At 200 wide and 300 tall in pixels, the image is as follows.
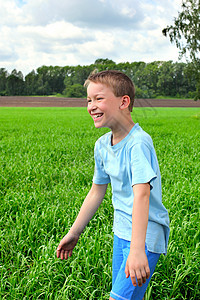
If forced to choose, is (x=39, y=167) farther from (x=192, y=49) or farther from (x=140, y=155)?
(x=192, y=49)

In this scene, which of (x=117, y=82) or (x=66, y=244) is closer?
(x=117, y=82)

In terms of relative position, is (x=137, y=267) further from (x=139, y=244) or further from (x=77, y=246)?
(x=77, y=246)

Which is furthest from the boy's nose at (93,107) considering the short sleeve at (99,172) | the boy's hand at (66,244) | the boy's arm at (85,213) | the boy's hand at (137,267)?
the boy's hand at (66,244)

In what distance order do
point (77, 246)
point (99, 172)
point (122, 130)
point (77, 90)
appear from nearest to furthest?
point (122, 130), point (99, 172), point (77, 90), point (77, 246)

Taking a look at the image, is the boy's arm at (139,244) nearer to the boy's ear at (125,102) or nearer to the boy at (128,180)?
the boy at (128,180)

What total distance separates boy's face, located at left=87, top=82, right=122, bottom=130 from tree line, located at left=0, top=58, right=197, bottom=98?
131 mm

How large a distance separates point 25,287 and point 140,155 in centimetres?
171

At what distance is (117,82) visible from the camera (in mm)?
1415

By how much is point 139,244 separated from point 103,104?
613mm

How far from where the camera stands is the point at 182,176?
225 inches

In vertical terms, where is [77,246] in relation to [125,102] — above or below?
below

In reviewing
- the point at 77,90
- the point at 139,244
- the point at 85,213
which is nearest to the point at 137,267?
the point at 139,244

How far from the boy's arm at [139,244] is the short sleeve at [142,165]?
6 cm

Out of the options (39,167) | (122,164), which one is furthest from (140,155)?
(39,167)
